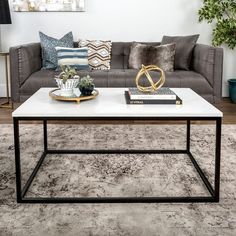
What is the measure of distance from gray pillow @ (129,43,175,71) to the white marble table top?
1718 mm

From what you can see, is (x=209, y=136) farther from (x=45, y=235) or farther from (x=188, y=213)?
(x=45, y=235)

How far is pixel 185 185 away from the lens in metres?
2.14

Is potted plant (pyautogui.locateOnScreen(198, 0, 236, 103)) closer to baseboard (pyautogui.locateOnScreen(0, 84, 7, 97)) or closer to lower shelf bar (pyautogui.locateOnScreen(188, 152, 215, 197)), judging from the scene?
lower shelf bar (pyautogui.locateOnScreen(188, 152, 215, 197))

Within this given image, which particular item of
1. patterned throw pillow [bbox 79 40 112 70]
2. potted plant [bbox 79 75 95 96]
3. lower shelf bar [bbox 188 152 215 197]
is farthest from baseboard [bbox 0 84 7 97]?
lower shelf bar [bbox 188 152 215 197]

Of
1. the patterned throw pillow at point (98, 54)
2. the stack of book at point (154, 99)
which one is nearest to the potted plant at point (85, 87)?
the stack of book at point (154, 99)

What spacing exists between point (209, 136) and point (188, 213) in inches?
53.4

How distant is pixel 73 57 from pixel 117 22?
2.99 ft

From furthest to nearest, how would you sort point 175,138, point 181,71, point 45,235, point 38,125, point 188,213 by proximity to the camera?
point 181,71 < point 38,125 < point 175,138 < point 188,213 < point 45,235

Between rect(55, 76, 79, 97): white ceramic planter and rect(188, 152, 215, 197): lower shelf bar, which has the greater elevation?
rect(55, 76, 79, 97): white ceramic planter

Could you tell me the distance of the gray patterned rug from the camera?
170cm

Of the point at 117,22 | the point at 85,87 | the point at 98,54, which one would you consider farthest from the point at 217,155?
the point at 117,22

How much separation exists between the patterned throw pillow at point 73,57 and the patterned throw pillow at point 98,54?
12 centimetres

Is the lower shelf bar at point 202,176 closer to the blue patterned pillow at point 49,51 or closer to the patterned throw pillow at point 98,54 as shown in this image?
the patterned throw pillow at point 98,54

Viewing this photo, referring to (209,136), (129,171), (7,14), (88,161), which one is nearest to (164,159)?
(129,171)
